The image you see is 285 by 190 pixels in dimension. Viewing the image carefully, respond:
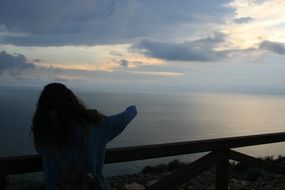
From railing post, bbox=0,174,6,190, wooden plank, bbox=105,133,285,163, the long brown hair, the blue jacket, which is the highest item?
the long brown hair

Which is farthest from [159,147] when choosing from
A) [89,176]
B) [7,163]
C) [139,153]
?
[7,163]

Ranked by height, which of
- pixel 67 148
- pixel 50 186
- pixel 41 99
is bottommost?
pixel 50 186

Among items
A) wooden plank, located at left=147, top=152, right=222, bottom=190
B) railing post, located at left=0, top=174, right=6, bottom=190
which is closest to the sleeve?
railing post, located at left=0, top=174, right=6, bottom=190

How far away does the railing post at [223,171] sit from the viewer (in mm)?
4500

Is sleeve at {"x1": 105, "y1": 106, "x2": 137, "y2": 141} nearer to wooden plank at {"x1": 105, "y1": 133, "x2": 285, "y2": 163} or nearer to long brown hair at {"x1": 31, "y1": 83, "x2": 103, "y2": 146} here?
long brown hair at {"x1": 31, "y1": 83, "x2": 103, "y2": 146}

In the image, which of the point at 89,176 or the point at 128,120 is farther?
the point at 128,120

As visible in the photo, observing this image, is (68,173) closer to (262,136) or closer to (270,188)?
(262,136)

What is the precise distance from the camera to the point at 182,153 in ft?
13.2

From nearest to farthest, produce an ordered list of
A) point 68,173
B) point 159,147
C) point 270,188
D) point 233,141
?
point 68,173
point 159,147
point 233,141
point 270,188

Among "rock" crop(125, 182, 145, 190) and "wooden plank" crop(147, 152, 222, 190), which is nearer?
"wooden plank" crop(147, 152, 222, 190)

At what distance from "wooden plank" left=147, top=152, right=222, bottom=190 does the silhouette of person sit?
3.61 feet

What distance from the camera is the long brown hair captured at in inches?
114

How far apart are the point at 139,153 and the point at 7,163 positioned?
42.2 inches

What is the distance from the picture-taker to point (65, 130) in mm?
2883
